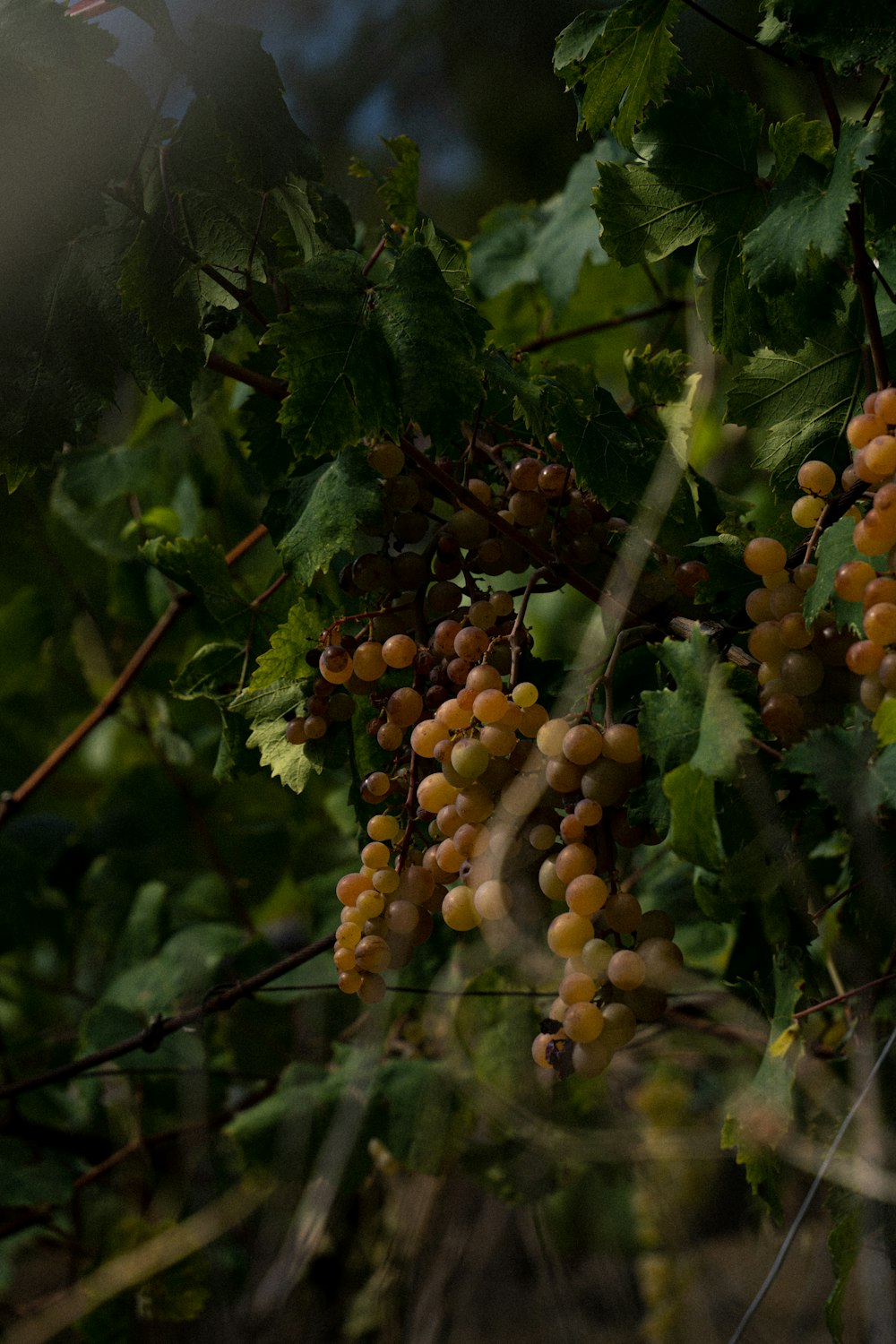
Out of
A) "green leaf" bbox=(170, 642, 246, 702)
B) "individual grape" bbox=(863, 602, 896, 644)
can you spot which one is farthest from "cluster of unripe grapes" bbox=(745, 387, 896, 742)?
"green leaf" bbox=(170, 642, 246, 702)

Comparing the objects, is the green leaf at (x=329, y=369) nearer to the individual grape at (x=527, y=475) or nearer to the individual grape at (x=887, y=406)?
the individual grape at (x=527, y=475)

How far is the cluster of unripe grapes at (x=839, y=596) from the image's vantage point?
36cm

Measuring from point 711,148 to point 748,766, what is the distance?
26cm

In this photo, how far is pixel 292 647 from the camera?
1.71ft

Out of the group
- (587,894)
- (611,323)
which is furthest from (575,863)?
(611,323)

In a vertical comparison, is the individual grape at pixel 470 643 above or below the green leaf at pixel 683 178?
below

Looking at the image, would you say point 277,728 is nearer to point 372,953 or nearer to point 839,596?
point 372,953

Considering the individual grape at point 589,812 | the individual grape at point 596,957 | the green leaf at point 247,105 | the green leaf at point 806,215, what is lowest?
the individual grape at point 596,957

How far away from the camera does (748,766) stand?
402mm

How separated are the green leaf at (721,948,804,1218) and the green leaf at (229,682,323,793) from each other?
0.73 ft

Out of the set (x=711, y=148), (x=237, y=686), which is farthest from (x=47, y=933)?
(x=711, y=148)

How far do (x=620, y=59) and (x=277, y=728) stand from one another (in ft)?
1.09

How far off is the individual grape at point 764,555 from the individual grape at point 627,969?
0.48ft

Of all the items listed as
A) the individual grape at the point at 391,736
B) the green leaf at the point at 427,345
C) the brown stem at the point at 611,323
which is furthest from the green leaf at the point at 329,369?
the brown stem at the point at 611,323
